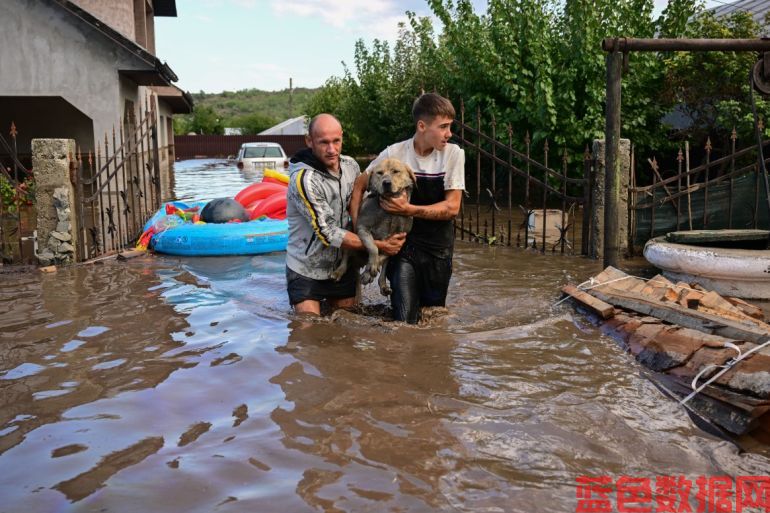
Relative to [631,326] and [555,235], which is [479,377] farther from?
[555,235]

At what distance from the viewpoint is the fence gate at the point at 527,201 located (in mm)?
9547

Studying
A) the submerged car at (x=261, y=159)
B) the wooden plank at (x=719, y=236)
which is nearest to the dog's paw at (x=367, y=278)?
the wooden plank at (x=719, y=236)

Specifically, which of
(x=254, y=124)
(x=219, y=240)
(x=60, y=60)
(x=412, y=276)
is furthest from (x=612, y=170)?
(x=254, y=124)

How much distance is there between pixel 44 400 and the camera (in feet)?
14.0

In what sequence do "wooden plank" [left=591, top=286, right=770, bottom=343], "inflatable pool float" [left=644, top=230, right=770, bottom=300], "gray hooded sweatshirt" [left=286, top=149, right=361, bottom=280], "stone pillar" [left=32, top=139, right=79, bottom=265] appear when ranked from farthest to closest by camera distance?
1. "stone pillar" [left=32, top=139, right=79, bottom=265]
2. "inflatable pool float" [left=644, top=230, right=770, bottom=300]
3. "gray hooded sweatshirt" [left=286, top=149, right=361, bottom=280]
4. "wooden plank" [left=591, top=286, right=770, bottom=343]

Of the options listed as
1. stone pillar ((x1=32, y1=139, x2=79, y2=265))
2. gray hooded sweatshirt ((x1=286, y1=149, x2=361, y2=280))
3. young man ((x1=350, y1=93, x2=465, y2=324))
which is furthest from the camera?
stone pillar ((x1=32, y1=139, x2=79, y2=265))

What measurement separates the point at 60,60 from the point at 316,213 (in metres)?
13.1

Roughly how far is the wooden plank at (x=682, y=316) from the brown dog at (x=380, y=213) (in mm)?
1942

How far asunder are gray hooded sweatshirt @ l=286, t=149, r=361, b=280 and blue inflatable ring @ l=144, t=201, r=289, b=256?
14.9 feet

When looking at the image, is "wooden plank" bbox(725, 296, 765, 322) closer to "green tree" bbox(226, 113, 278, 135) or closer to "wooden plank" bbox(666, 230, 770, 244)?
"wooden plank" bbox(666, 230, 770, 244)

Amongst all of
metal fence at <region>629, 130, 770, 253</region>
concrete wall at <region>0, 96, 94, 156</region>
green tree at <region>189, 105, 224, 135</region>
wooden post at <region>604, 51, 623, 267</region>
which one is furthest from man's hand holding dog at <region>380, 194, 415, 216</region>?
green tree at <region>189, 105, 224, 135</region>

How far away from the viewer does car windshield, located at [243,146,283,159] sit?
99.8 ft

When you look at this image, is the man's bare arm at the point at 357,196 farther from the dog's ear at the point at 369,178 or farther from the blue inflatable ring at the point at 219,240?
the blue inflatable ring at the point at 219,240

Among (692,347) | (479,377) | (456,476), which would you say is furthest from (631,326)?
(456,476)
